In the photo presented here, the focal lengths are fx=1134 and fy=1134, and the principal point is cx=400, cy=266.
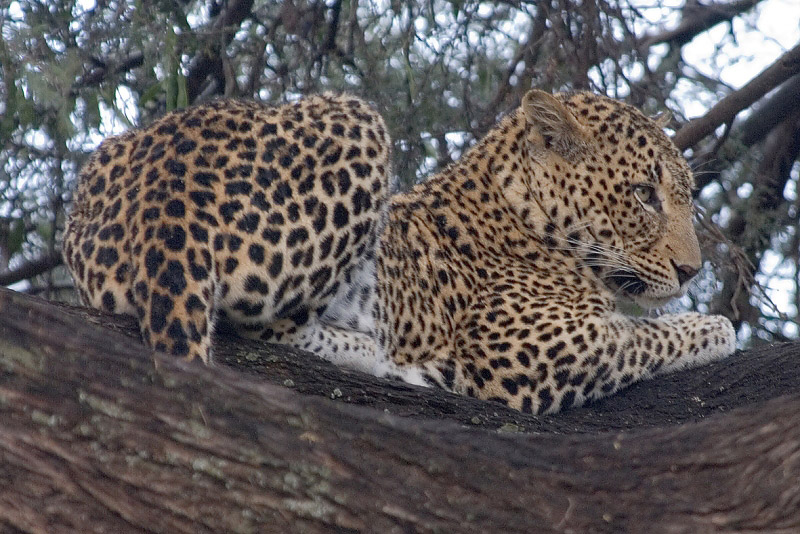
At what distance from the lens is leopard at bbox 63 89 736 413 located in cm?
466

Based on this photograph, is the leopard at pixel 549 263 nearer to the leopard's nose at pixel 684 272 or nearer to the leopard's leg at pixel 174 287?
the leopard's nose at pixel 684 272

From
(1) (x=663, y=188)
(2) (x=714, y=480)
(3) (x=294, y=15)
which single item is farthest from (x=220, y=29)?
(2) (x=714, y=480)

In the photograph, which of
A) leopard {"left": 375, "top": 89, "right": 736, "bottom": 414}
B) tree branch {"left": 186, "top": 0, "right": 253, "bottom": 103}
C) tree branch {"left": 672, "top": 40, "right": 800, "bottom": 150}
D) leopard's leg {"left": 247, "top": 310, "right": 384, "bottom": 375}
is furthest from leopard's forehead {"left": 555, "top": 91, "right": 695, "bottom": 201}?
tree branch {"left": 186, "top": 0, "right": 253, "bottom": 103}

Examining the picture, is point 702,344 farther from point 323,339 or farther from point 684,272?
point 323,339

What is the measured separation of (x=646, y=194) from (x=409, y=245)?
1409 mm

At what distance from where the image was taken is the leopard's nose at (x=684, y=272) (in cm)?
644

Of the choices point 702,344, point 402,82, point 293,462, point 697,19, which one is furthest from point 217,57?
point 293,462

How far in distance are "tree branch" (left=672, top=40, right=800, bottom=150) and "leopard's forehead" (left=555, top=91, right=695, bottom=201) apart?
63 centimetres

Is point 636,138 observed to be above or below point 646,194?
above

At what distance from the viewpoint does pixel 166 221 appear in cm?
451

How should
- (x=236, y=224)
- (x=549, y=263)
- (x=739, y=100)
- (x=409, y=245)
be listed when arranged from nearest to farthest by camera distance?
(x=236, y=224), (x=409, y=245), (x=549, y=263), (x=739, y=100)

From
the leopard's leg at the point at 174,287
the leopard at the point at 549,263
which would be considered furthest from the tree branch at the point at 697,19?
the leopard's leg at the point at 174,287

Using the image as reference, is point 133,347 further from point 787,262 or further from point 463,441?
point 787,262

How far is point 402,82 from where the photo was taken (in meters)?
8.73
